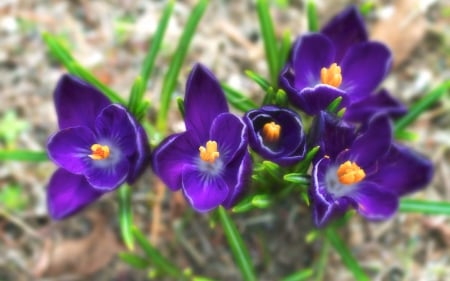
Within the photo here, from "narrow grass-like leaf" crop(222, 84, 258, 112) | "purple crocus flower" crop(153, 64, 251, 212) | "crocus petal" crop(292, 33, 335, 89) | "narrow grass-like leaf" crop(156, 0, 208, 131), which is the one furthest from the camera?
"narrow grass-like leaf" crop(156, 0, 208, 131)

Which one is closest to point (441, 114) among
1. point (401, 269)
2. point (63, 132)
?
point (401, 269)

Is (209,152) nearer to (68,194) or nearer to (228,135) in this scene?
(228,135)

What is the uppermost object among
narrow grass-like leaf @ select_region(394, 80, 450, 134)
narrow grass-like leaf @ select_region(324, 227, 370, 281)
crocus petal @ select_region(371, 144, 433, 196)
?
narrow grass-like leaf @ select_region(394, 80, 450, 134)

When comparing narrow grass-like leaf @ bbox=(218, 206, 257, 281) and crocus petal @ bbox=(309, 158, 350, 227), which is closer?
crocus petal @ bbox=(309, 158, 350, 227)

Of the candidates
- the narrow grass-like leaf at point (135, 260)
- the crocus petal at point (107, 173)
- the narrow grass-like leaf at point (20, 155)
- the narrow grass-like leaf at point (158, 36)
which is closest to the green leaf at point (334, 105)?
the crocus petal at point (107, 173)

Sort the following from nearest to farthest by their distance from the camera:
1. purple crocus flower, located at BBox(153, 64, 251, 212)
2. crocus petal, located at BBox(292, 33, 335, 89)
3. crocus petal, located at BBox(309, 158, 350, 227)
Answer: crocus petal, located at BBox(309, 158, 350, 227) → purple crocus flower, located at BBox(153, 64, 251, 212) → crocus petal, located at BBox(292, 33, 335, 89)

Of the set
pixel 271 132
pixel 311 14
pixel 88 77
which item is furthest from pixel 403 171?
pixel 88 77

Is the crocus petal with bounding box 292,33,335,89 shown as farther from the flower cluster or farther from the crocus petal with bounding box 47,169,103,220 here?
the crocus petal with bounding box 47,169,103,220

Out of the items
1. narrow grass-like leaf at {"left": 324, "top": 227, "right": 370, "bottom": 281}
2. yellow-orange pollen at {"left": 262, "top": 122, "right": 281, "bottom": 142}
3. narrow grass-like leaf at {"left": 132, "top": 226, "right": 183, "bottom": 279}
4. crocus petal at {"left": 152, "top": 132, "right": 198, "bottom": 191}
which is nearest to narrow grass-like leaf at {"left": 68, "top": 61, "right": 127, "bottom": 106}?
crocus petal at {"left": 152, "top": 132, "right": 198, "bottom": 191}
